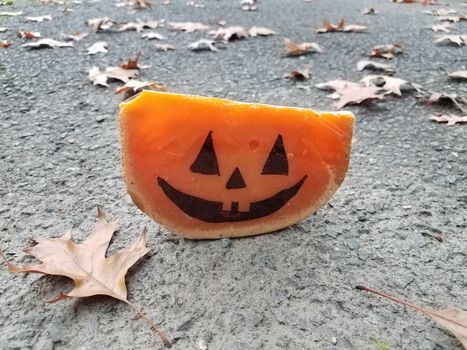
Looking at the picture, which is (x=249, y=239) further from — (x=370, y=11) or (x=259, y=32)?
(x=370, y=11)

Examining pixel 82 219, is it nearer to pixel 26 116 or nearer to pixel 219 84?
pixel 26 116

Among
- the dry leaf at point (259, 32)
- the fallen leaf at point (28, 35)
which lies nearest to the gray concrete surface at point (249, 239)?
the fallen leaf at point (28, 35)

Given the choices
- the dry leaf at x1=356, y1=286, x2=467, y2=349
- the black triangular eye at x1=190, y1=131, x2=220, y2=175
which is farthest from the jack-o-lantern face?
the dry leaf at x1=356, y1=286, x2=467, y2=349

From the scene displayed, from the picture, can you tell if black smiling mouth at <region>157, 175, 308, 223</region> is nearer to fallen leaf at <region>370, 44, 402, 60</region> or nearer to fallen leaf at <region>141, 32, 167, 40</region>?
fallen leaf at <region>370, 44, 402, 60</region>

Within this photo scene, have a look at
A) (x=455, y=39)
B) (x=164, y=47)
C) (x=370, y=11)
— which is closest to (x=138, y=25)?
(x=164, y=47)

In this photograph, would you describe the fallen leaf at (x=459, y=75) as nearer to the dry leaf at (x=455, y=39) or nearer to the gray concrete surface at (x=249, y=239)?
the gray concrete surface at (x=249, y=239)
